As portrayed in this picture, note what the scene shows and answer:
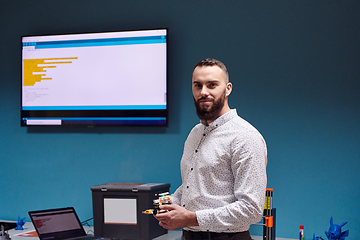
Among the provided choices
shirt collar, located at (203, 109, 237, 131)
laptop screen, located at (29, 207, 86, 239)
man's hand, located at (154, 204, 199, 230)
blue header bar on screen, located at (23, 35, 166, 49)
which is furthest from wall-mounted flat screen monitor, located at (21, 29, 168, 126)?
man's hand, located at (154, 204, 199, 230)

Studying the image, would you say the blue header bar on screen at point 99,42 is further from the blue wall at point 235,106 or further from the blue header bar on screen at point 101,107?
the blue header bar on screen at point 101,107

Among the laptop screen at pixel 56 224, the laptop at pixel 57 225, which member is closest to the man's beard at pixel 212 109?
the laptop at pixel 57 225

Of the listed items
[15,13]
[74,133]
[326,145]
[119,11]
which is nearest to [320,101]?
[326,145]

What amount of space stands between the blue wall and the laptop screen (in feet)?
1.18

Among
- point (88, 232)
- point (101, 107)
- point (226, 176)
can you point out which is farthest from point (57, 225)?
point (226, 176)

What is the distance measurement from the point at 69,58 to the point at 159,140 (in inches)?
38.8

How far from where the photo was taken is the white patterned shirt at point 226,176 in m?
1.32

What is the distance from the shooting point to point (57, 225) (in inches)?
94.4

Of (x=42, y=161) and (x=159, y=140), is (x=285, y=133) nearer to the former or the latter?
(x=159, y=140)

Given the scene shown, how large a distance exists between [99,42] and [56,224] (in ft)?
4.56

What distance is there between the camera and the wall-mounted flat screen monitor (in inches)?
106

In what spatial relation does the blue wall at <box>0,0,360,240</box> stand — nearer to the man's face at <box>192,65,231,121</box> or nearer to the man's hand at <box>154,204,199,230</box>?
the man's face at <box>192,65,231,121</box>

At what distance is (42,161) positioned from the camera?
115 inches

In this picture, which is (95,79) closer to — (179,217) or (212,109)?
(212,109)
